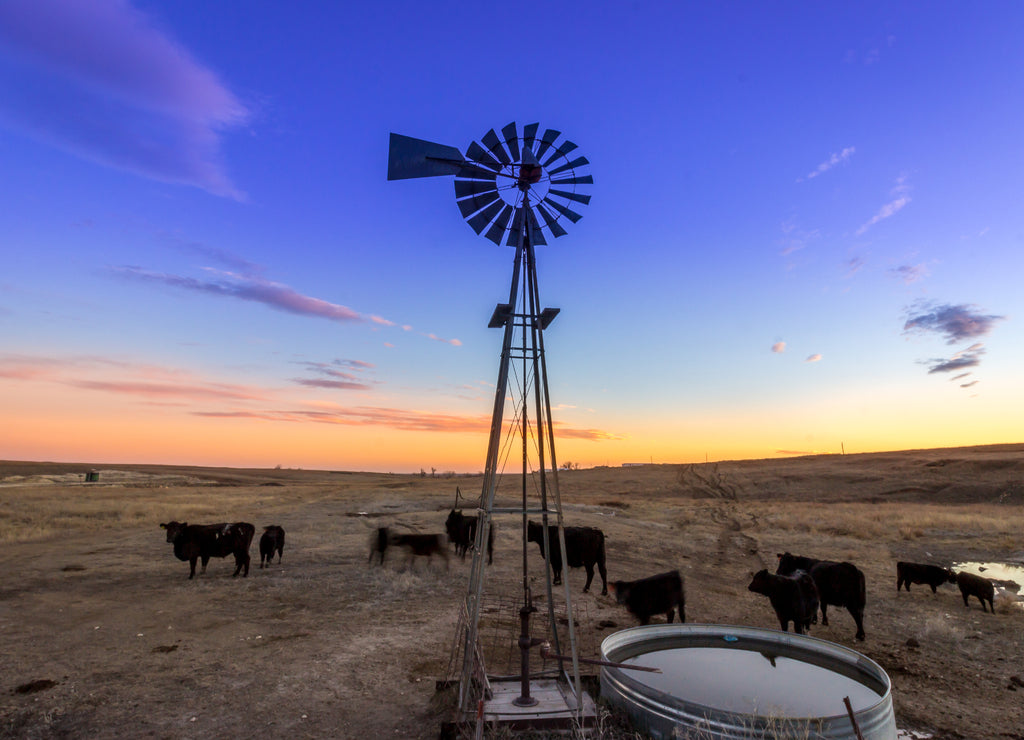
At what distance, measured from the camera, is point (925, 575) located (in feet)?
51.9

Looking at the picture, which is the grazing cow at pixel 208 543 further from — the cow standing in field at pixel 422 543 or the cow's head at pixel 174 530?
the cow standing in field at pixel 422 543

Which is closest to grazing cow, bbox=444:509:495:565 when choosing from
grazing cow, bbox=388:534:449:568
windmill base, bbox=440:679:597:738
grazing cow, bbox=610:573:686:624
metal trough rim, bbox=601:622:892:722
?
grazing cow, bbox=388:534:449:568

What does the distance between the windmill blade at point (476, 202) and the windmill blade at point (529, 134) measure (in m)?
0.87

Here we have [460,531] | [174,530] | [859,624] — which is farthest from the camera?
[460,531]

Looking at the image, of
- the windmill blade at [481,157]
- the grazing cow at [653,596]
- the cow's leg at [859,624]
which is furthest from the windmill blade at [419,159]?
the cow's leg at [859,624]

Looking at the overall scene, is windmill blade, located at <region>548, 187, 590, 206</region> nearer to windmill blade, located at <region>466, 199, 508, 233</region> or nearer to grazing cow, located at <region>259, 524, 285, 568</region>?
windmill blade, located at <region>466, 199, 508, 233</region>

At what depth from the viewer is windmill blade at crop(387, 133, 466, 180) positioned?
848 cm

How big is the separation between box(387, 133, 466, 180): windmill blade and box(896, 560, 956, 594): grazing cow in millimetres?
16283

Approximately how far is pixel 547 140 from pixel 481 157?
1048 millimetres

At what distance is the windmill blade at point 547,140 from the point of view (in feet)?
28.9

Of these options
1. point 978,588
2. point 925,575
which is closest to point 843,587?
point 978,588

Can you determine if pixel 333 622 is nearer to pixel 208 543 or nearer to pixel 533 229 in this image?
pixel 208 543

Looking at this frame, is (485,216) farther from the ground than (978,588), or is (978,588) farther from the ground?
(485,216)

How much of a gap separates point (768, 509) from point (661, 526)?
1625cm
